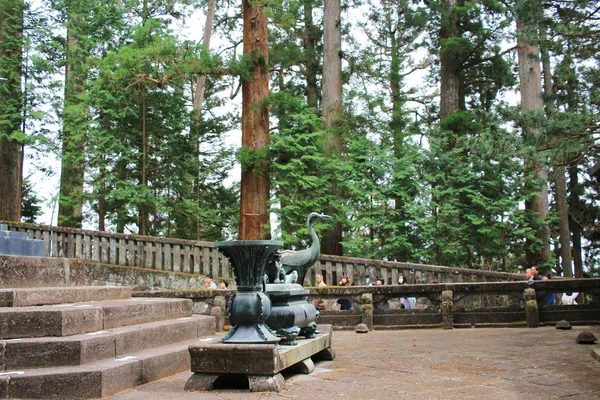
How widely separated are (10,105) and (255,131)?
10296 mm

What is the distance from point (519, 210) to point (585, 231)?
47.5 feet

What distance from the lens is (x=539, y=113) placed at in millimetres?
10820

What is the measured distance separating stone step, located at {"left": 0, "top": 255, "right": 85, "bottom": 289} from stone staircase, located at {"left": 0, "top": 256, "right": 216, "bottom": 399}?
0.04m

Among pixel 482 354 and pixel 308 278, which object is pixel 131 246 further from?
pixel 482 354

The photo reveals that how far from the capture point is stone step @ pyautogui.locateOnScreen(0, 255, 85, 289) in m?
6.91

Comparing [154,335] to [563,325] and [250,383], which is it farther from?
[563,325]

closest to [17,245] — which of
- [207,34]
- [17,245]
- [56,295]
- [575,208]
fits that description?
[17,245]

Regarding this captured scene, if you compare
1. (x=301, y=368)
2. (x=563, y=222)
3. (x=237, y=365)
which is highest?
(x=563, y=222)

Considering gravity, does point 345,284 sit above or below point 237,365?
above

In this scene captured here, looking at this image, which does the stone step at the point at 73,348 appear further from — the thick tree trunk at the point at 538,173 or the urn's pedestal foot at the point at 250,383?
the thick tree trunk at the point at 538,173

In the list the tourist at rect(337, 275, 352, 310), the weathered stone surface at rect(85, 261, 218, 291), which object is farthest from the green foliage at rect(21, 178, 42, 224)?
the tourist at rect(337, 275, 352, 310)

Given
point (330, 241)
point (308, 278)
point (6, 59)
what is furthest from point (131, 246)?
point (6, 59)

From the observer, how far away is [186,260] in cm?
1512

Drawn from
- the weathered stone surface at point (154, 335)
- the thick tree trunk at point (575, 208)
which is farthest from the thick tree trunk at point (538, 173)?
the weathered stone surface at point (154, 335)
